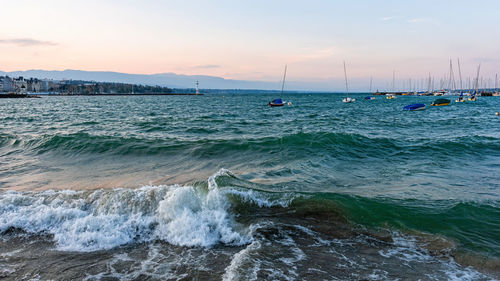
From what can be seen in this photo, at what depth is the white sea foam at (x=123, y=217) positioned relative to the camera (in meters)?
6.48

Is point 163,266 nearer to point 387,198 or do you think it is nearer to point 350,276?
point 350,276

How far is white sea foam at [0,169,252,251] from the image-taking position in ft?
21.3

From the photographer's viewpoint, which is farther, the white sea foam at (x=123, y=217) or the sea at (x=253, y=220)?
the white sea foam at (x=123, y=217)

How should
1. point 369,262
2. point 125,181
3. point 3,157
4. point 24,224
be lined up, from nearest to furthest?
point 369,262, point 24,224, point 125,181, point 3,157

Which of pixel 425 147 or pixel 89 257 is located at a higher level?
pixel 425 147

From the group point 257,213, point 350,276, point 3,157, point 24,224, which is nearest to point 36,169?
point 3,157

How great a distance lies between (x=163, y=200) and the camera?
26.2 feet

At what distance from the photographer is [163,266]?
17.6 ft

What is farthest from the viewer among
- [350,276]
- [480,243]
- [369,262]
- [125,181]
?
[125,181]

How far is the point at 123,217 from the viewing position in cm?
733

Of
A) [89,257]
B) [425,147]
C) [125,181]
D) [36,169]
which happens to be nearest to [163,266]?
[89,257]

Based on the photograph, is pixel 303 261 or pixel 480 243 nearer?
pixel 303 261

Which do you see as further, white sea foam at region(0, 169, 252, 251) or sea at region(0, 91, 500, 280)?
white sea foam at region(0, 169, 252, 251)

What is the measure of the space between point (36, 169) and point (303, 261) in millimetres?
11841
